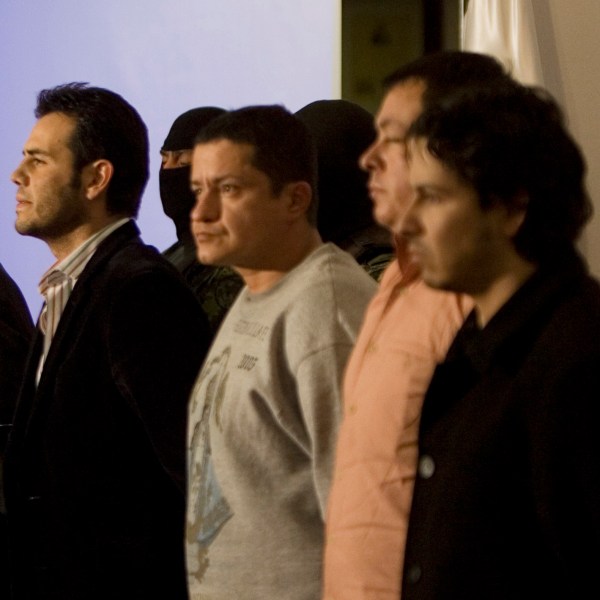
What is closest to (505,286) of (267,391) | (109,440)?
(267,391)

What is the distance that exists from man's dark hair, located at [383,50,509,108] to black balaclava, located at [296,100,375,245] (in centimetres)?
77

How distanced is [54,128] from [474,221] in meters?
1.39

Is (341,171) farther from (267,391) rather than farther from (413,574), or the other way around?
(413,574)

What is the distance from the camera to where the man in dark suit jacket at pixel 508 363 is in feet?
3.38

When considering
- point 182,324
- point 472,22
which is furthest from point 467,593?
point 472,22

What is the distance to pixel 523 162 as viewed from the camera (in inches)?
44.2

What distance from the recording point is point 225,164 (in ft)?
5.81

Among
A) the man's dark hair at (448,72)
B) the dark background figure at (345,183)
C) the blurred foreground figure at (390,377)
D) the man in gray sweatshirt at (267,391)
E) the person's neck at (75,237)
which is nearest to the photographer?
the blurred foreground figure at (390,377)

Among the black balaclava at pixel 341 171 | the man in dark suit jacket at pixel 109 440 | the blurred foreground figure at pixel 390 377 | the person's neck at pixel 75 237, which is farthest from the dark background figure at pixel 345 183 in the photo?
the blurred foreground figure at pixel 390 377

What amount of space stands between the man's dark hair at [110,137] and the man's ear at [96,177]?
0.03 feet

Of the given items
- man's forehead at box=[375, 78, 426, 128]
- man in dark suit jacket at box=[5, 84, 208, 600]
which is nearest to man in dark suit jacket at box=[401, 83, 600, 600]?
man's forehead at box=[375, 78, 426, 128]

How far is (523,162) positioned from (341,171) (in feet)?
3.77

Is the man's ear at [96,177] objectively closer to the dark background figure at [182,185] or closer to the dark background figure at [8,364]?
the dark background figure at [182,185]

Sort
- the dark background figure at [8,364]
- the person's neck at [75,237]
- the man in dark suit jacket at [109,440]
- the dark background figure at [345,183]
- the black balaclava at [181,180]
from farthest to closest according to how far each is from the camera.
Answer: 1. the black balaclava at [181,180]
2. the dark background figure at [8,364]
3. the person's neck at [75,237]
4. the dark background figure at [345,183]
5. the man in dark suit jacket at [109,440]
